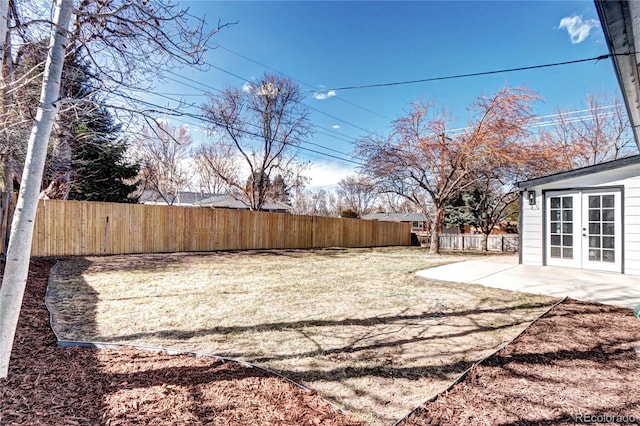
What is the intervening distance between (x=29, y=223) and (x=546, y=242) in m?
9.08

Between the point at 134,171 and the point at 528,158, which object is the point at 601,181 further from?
the point at 134,171

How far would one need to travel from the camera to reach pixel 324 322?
11.5ft

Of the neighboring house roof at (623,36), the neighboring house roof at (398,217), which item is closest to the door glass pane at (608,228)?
the neighboring house roof at (623,36)

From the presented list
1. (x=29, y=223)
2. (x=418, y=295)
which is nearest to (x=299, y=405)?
(x=29, y=223)

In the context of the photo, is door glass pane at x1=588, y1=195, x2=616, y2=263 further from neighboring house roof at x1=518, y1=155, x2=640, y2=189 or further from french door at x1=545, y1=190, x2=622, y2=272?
neighboring house roof at x1=518, y1=155, x2=640, y2=189

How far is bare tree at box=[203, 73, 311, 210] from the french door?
36.3 feet

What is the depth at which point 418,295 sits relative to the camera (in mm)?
4770

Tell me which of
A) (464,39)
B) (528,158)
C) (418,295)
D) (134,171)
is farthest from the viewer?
(134,171)

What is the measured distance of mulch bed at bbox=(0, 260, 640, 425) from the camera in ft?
5.84

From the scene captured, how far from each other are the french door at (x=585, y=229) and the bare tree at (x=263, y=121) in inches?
435

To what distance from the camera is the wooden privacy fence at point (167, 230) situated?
795cm

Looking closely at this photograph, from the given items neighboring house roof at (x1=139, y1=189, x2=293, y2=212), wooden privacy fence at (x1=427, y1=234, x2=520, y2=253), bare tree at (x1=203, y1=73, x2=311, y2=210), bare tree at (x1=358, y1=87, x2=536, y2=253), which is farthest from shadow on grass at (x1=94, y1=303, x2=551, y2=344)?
neighboring house roof at (x1=139, y1=189, x2=293, y2=212)

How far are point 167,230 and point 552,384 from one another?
10271mm

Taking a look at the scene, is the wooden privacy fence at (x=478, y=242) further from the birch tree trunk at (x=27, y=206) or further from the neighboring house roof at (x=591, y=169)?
the birch tree trunk at (x=27, y=206)
